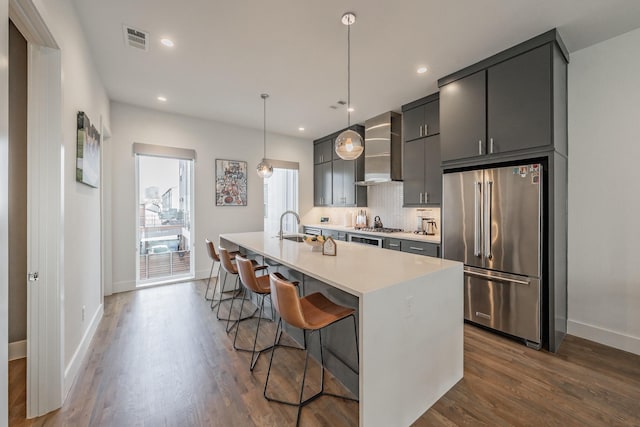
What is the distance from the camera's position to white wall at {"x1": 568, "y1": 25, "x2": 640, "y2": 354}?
2426 mm

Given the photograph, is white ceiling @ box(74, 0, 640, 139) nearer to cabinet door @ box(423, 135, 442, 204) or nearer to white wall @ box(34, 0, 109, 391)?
white wall @ box(34, 0, 109, 391)

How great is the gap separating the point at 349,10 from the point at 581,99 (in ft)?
7.99

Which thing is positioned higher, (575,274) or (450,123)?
(450,123)

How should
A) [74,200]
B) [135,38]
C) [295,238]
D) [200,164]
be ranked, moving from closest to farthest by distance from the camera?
[74,200]
[135,38]
[295,238]
[200,164]

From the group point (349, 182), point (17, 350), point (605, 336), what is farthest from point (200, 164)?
point (605, 336)

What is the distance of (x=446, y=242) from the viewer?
3129 millimetres

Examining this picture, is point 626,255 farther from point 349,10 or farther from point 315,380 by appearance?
point 349,10

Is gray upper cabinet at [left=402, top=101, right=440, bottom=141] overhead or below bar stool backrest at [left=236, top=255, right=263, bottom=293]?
overhead

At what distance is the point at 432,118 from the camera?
3.71 meters

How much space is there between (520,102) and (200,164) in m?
4.54

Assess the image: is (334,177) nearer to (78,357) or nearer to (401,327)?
(401,327)

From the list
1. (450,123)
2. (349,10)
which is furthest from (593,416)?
(349,10)

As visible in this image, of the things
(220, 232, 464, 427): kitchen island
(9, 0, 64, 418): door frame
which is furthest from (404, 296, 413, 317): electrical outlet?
(9, 0, 64, 418): door frame

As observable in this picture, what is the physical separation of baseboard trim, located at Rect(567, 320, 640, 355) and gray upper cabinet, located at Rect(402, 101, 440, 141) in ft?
8.49
